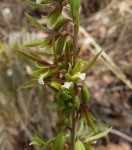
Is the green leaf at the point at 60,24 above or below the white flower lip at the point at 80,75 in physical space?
above

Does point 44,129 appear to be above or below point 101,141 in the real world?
above

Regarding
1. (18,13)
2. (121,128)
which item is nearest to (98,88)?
(121,128)

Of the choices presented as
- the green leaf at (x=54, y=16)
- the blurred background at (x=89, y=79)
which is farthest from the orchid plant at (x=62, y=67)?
the blurred background at (x=89, y=79)

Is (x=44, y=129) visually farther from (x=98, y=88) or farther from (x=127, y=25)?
(x=127, y=25)

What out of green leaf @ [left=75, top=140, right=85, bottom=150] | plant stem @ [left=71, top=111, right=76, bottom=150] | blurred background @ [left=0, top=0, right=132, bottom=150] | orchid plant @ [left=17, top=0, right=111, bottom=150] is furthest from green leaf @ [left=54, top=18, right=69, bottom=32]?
blurred background @ [left=0, top=0, right=132, bottom=150]

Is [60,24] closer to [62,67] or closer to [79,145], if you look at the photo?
[62,67]

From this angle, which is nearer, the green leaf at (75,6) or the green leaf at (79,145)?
the green leaf at (75,6)

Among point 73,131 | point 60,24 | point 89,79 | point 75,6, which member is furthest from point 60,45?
point 89,79

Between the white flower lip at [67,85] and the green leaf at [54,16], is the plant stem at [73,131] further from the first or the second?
the green leaf at [54,16]
